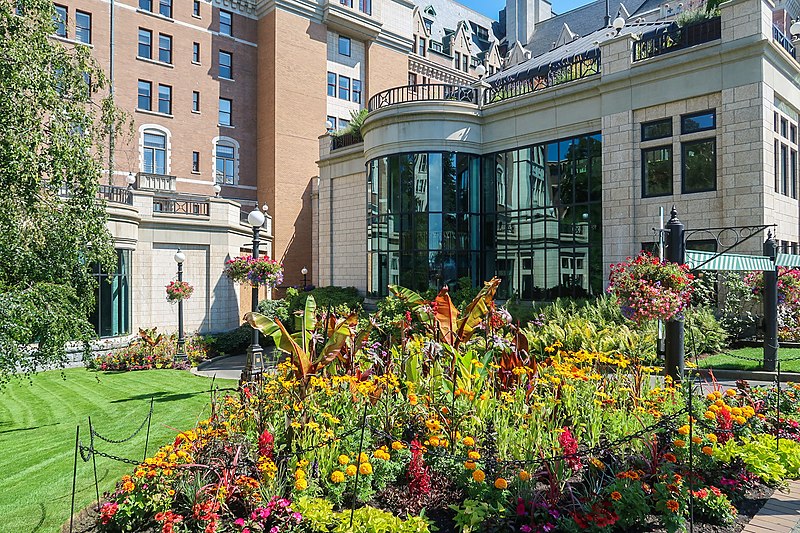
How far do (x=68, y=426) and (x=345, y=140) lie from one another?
828 inches

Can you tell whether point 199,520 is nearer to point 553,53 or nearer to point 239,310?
point 239,310

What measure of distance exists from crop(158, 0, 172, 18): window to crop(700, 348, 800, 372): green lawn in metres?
36.4

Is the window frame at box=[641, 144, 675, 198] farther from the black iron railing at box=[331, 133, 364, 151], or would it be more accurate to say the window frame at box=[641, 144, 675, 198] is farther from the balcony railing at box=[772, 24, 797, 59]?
the black iron railing at box=[331, 133, 364, 151]

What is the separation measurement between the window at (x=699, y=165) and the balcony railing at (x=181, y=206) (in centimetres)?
2087

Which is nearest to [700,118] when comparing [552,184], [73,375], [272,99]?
[552,184]

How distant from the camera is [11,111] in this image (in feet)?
31.7

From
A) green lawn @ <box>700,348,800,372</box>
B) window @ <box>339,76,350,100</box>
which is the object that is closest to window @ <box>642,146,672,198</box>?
green lawn @ <box>700,348,800,372</box>

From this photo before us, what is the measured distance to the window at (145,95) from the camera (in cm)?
3453

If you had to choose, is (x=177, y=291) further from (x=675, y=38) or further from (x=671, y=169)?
(x=675, y=38)

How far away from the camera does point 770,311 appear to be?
1270 centimetres

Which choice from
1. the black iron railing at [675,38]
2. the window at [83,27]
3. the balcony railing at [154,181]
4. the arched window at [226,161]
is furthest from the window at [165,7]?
the black iron railing at [675,38]

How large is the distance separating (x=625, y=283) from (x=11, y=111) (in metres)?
11.1

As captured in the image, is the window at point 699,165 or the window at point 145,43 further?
the window at point 145,43

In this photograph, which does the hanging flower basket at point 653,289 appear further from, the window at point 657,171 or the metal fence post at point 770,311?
the window at point 657,171
